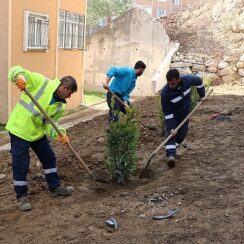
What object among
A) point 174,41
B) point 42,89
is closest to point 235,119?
point 42,89

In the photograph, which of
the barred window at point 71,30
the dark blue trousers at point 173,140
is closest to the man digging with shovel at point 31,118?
the dark blue trousers at point 173,140

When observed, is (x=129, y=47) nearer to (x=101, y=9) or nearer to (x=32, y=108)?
(x=101, y=9)

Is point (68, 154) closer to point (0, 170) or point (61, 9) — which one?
point (0, 170)

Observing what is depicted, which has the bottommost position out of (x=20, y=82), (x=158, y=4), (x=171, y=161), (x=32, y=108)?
(x=171, y=161)

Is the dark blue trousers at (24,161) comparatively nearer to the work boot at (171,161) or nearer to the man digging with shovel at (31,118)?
the man digging with shovel at (31,118)

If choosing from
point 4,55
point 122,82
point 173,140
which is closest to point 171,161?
point 173,140

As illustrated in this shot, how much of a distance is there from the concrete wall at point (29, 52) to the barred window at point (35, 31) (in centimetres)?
11

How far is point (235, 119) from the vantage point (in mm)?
9508

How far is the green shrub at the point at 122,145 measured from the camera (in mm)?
5406

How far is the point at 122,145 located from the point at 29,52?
21.8 ft

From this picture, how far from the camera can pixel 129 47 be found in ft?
62.6

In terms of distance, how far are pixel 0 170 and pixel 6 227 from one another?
81.6 inches

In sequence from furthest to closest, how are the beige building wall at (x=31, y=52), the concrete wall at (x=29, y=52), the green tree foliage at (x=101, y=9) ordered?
the green tree foliage at (x=101, y=9) < the beige building wall at (x=31, y=52) < the concrete wall at (x=29, y=52)

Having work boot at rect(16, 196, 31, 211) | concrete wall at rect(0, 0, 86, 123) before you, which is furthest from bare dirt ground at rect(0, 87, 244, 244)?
concrete wall at rect(0, 0, 86, 123)
